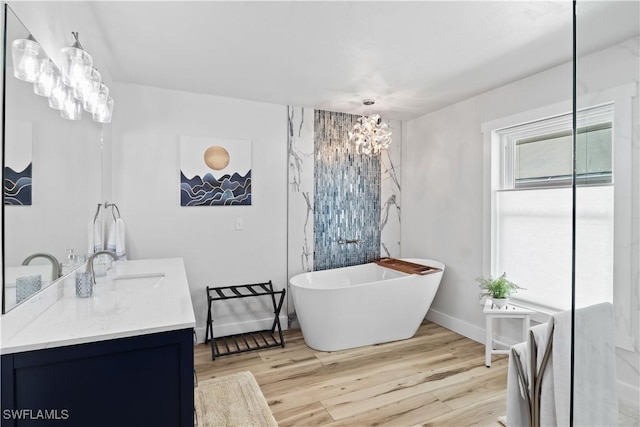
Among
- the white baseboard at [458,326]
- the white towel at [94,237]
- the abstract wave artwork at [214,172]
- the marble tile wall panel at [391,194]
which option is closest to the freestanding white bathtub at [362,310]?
the white baseboard at [458,326]

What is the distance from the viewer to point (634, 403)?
2.01ft

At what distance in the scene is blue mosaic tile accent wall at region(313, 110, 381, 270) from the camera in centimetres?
364

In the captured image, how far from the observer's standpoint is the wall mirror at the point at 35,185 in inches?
44.0

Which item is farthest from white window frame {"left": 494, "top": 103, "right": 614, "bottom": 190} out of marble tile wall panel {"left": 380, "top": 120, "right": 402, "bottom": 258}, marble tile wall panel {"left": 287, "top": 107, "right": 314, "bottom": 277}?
marble tile wall panel {"left": 287, "top": 107, "right": 314, "bottom": 277}

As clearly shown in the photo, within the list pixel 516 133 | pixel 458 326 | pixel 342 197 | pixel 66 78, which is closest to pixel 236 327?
pixel 342 197

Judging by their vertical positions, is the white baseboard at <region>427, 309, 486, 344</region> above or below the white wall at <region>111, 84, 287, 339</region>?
below

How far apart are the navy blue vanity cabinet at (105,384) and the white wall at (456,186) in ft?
9.15

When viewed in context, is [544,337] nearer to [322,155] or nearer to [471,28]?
[471,28]

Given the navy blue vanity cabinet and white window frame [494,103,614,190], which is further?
white window frame [494,103,614,190]

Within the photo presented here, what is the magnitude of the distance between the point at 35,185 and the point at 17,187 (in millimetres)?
133

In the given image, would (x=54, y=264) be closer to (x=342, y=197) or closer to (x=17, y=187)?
(x=17, y=187)

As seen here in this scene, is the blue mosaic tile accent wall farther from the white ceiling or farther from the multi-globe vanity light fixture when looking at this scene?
the multi-globe vanity light fixture

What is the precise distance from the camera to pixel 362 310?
9.61 feet

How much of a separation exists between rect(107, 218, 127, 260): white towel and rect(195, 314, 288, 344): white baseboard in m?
1.07
